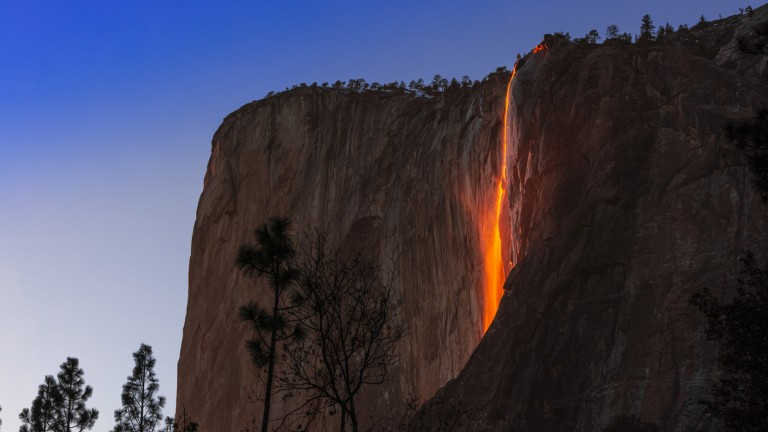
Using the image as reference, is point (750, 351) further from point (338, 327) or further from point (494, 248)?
point (494, 248)

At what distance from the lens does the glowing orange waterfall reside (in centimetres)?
5288

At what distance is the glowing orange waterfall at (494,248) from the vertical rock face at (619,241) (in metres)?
4.36

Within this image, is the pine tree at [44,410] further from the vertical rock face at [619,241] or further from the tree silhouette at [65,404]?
the vertical rock face at [619,241]

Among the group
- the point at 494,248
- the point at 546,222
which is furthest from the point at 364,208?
the point at 546,222

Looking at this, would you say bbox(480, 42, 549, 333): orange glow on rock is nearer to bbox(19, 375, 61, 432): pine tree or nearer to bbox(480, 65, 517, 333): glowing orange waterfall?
bbox(480, 65, 517, 333): glowing orange waterfall

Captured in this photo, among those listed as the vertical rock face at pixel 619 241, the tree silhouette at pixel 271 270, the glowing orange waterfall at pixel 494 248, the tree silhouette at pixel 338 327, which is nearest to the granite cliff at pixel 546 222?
the vertical rock face at pixel 619 241

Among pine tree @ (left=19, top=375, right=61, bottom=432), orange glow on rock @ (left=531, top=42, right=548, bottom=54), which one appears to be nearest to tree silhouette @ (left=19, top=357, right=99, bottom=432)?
pine tree @ (left=19, top=375, right=61, bottom=432)

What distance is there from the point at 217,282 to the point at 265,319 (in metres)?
46.8

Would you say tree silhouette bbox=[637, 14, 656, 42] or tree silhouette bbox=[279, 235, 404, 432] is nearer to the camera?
tree silhouette bbox=[279, 235, 404, 432]

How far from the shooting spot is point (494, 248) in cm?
5441

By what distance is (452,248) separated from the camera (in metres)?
57.3

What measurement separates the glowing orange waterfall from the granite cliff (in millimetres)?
176

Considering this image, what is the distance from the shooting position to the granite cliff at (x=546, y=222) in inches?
1510

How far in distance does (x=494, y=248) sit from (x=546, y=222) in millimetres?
10414
